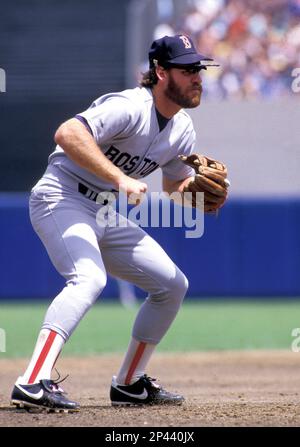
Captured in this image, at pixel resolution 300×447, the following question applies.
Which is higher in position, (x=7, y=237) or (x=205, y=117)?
(x=205, y=117)

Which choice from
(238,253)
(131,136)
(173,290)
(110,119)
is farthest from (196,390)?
(238,253)

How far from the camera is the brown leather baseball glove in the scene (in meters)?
4.26

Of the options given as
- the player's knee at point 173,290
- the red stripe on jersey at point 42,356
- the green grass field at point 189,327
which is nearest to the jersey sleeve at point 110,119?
the player's knee at point 173,290

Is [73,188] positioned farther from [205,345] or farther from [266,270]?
[266,270]

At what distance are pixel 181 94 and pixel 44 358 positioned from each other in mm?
1316

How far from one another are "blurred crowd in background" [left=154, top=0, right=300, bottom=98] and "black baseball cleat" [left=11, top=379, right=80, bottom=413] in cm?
879

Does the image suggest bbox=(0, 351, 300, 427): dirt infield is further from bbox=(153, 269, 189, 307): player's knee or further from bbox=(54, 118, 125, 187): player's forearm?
bbox=(54, 118, 125, 187): player's forearm

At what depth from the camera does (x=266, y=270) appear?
11.3m

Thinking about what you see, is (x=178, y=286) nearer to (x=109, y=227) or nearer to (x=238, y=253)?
(x=109, y=227)

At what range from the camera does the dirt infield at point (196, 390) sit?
368 centimetres

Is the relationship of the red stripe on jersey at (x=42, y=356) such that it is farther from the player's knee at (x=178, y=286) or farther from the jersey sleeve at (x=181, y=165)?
the jersey sleeve at (x=181, y=165)

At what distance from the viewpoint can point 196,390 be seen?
210 inches
